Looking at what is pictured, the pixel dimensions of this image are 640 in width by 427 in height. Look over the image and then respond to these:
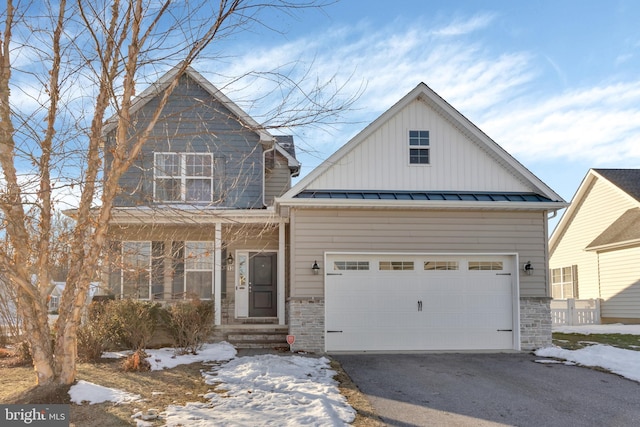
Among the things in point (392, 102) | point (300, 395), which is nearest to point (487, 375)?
point (300, 395)

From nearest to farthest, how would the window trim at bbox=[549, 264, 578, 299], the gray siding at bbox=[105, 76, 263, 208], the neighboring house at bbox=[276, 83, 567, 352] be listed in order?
the neighboring house at bbox=[276, 83, 567, 352] → the gray siding at bbox=[105, 76, 263, 208] → the window trim at bbox=[549, 264, 578, 299]

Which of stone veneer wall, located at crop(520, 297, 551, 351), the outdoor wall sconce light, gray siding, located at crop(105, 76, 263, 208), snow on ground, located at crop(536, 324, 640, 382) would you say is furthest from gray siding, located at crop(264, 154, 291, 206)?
snow on ground, located at crop(536, 324, 640, 382)

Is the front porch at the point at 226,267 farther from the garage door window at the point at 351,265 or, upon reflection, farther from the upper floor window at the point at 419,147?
the upper floor window at the point at 419,147

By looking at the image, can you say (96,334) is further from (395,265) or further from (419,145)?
(419,145)

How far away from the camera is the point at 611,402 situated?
7355 mm

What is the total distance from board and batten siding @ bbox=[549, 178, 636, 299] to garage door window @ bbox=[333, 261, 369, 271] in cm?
1265

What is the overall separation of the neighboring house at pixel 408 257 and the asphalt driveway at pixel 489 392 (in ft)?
3.46

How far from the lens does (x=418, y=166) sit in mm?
12648

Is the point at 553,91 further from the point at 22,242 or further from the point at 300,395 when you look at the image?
the point at 22,242

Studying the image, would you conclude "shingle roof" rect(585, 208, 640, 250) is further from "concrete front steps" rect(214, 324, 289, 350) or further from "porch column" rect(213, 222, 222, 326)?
"porch column" rect(213, 222, 222, 326)

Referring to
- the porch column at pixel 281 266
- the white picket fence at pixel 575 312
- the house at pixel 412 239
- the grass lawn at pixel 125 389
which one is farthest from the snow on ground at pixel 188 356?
the white picket fence at pixel 575 312

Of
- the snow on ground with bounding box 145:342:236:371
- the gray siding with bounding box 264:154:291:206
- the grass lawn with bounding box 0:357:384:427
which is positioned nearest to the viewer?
the grass lawn with bounding box 0:357:384:427

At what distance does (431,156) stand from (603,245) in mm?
10658

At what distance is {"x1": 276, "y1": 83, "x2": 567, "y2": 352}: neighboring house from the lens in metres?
11.9
